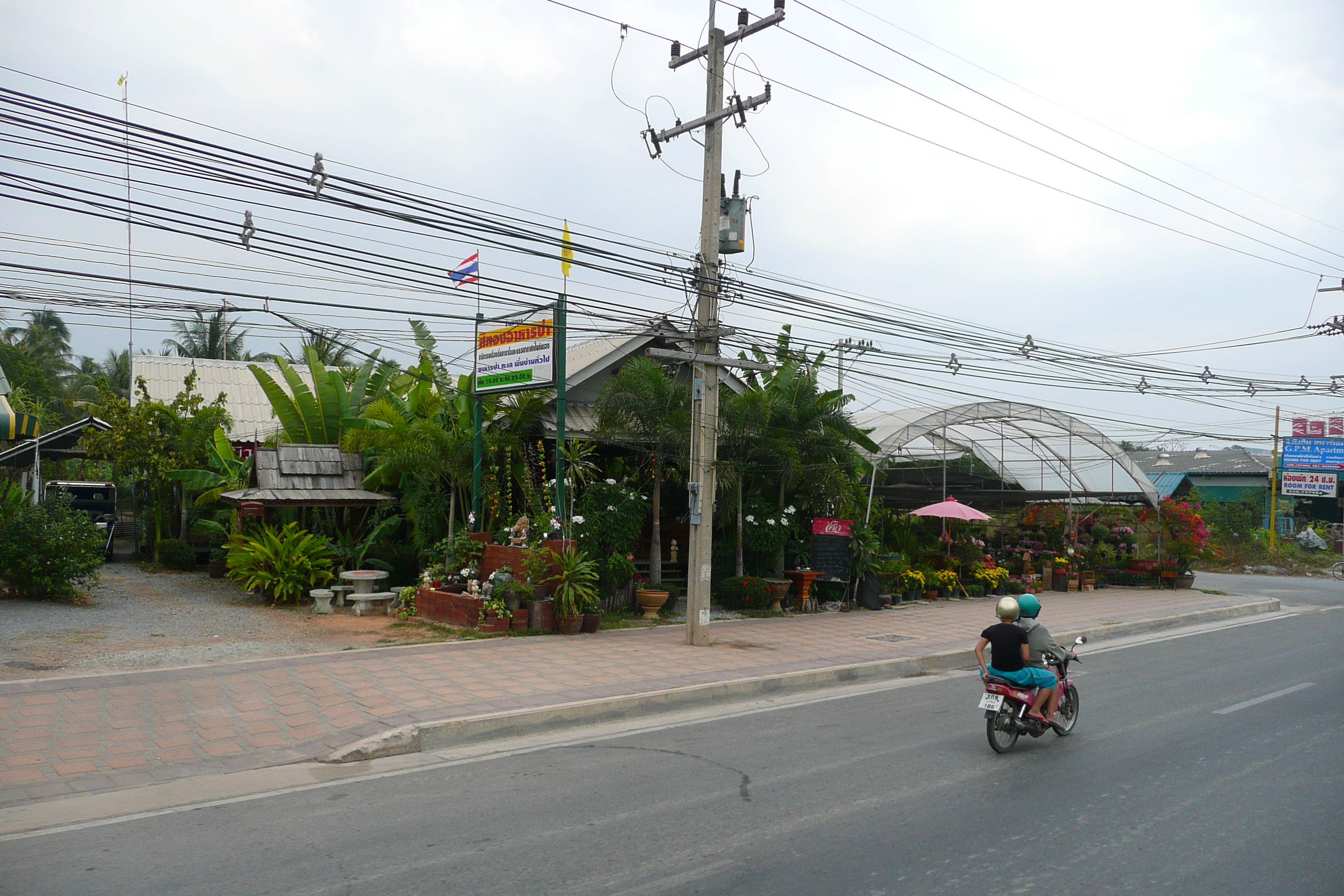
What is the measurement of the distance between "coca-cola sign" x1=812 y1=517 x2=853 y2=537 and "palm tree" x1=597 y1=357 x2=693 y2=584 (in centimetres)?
342

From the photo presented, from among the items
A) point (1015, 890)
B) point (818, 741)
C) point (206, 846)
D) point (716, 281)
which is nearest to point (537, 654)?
point (818, 741)

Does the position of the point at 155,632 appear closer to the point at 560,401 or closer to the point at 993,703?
the point at 560,401

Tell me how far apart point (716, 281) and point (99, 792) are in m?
9.58

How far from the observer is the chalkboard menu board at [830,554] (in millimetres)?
18203

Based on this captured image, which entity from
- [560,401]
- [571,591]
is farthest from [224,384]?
[571,591]

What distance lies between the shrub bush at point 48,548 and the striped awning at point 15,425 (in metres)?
2.42

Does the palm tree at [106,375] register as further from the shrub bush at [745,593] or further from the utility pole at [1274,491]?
the utility pole at [1274,491]

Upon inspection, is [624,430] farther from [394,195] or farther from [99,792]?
[99,792]

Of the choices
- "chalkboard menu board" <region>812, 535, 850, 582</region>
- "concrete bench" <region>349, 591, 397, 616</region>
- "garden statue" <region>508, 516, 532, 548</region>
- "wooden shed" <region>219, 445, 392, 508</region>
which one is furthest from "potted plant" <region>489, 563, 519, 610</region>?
"chalkboard menu board" <region>812, 535, 850, 582</region>

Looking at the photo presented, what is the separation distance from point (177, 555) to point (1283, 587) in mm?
32349

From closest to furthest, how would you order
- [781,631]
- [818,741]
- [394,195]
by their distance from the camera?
[818,741] → [394,195] → [781,631]

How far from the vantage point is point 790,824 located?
19.4 feet

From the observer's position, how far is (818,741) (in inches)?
327

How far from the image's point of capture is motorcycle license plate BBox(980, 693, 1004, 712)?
7777mm
